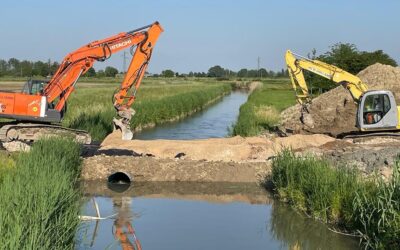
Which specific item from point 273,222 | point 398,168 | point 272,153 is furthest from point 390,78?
point 398,168

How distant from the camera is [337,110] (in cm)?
2847

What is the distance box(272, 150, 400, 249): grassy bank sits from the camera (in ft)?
26.4

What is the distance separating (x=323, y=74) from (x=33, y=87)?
1105 cm

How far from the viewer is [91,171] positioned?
15.6 metres

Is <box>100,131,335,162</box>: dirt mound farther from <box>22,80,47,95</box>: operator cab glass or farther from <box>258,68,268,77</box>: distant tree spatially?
<box>258,68,268,77</box>: distant tree

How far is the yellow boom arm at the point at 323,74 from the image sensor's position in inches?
850

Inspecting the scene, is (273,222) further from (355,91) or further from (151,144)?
(355,91)

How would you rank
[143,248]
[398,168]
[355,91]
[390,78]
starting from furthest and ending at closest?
[390,78] → [355,91] → [143,248] → [398,168]

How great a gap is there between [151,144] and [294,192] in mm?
7961

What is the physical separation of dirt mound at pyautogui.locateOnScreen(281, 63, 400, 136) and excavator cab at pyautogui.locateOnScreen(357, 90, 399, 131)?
436 centimetres

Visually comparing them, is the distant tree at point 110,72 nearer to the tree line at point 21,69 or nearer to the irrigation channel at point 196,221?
the tree line at point 21,69

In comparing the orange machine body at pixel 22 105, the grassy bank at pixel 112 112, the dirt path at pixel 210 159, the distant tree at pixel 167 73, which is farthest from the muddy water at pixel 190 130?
the distant tree at pixel 167 73

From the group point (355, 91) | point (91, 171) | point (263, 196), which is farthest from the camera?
point (355, 91)

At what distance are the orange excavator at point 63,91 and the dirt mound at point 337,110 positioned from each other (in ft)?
29.2
